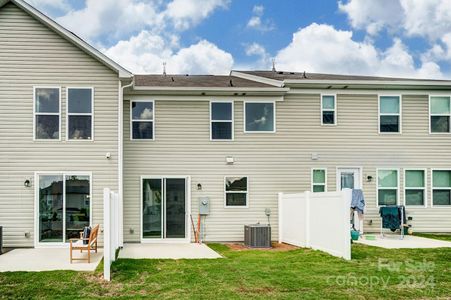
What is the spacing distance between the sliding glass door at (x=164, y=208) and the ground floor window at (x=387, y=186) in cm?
619

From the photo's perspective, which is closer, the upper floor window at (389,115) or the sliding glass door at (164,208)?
the sliding glass door at (164,208)

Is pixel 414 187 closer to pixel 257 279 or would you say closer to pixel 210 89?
pixel 210 89

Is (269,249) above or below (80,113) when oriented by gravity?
below

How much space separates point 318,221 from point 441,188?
238 inches

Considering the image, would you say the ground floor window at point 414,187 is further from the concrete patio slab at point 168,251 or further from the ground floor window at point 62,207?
the ground floor window at point 62,207

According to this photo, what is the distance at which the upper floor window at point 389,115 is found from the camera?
1634 cm

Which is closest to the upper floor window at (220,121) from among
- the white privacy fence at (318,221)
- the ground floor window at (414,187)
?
the white privacy fence at (318,221)

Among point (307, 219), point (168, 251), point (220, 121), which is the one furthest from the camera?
point (220, 121)

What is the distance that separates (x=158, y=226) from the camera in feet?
50.1

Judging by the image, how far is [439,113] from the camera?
54.1 feet

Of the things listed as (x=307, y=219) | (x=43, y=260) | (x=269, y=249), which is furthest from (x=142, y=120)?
(x=307, y=219)

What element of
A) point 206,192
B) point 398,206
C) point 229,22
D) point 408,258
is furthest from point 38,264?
point 229,22

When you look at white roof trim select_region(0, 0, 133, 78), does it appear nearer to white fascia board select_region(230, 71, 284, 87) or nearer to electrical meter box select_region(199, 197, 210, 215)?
electrical meter box select_region(199, 197, 210, 215)

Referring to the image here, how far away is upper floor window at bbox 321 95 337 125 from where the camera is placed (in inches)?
635
